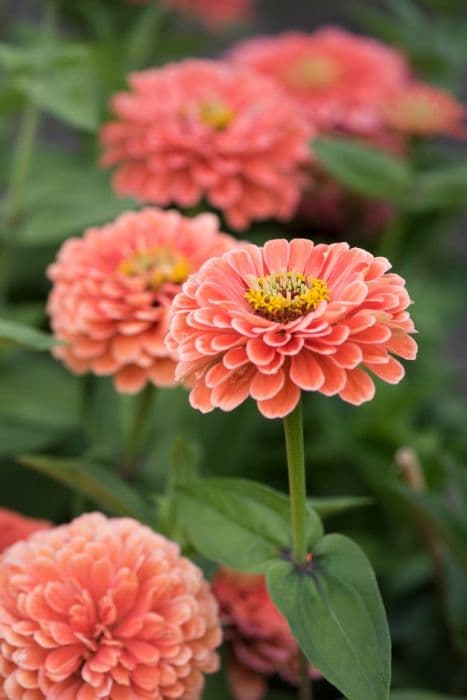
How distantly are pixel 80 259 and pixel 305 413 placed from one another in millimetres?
396

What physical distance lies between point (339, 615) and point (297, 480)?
61mm

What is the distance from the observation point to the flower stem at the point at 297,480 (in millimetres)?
445

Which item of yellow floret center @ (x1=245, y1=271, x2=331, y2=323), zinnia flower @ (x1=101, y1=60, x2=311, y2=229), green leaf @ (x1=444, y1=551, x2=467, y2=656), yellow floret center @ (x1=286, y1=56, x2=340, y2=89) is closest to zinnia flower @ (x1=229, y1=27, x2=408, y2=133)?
yellow floret center @ (x1=286, y1=56, x2=340, y2=89)

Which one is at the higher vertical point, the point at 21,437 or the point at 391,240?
the point at 391,240

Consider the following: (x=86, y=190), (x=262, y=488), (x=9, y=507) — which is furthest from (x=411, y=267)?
(x=262, y=488)

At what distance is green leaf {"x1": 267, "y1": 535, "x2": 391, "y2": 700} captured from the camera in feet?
1.44

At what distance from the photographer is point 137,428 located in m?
0.70

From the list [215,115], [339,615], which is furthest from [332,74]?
[339,615]

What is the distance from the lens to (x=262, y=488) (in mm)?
510

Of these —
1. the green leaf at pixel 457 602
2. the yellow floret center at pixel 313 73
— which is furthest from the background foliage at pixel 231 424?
the yellow floret center at pixel 313 73

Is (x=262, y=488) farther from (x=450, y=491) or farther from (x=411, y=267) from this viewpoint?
(x=411, y=267)

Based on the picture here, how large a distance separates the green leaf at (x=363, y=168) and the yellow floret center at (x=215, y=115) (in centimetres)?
10

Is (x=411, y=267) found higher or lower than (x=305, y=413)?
higher

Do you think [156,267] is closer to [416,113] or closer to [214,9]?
[416,113]
